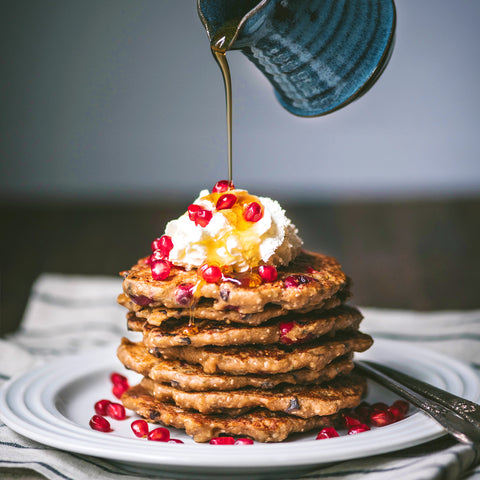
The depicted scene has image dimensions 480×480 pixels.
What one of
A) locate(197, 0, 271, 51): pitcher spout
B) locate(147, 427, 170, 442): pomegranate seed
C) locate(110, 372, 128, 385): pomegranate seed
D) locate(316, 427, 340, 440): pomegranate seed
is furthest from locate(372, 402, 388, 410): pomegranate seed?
locate(197, 0, 271, 51): pitcher spout

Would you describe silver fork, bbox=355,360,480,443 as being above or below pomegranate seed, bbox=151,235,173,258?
below

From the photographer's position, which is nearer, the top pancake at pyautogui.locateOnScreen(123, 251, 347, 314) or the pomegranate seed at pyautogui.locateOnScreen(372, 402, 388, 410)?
the top pancake at pyautogui.locateOnScreen(123, 251, 347, 314)

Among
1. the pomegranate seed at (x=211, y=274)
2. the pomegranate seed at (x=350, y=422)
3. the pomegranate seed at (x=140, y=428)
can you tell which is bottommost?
the pomegranate seed at (x=140, y=428)

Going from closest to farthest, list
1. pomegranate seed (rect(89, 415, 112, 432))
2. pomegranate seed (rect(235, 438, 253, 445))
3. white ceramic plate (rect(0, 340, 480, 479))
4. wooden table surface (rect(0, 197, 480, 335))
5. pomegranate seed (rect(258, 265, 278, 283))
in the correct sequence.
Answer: white ceramic plate (rect(0, 340, 480, 479)) < pomegranate seed (rect(235, 438, 253, 445)) < pomegranate seed (rect(258, 265, 278, 283)) < pomegranate seed (rect(89, 415, 112, 432)) < wooden table surface (rect(0, 197, 480, 335))

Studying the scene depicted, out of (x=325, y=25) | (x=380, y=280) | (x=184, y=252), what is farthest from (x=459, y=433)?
(x=380, y=280)

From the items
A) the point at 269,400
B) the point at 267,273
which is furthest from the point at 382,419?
the point at 267,273

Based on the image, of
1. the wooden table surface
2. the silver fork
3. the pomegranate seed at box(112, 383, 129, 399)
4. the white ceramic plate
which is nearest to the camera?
the white ceramic plate

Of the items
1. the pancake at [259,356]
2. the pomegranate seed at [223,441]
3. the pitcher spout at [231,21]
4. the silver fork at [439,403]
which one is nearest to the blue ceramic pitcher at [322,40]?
the pitcher spout at [231,21]

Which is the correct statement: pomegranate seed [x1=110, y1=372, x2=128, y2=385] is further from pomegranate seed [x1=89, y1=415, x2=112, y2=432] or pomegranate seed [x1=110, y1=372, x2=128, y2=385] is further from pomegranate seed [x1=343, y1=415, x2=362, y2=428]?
pomegranate seed [x1=343, y1=415, x2=362, y2=428]

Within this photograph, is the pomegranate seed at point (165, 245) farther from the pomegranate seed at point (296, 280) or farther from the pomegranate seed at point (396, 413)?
the pomegranate seed at point (396, 413)
